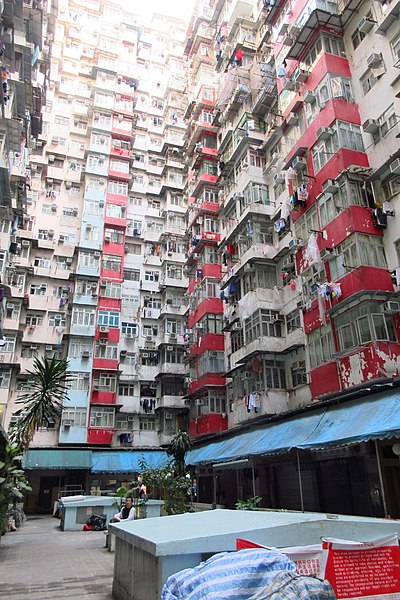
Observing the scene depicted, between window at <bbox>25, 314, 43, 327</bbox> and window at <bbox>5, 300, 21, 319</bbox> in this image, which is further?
window at <bbox>25, 314, 43, 327</bbox>

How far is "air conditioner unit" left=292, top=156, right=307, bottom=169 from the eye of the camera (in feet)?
62.4

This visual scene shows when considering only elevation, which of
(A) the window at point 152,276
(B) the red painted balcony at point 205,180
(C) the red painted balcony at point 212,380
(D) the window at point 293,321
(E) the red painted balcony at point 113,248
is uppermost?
(B) the red painted balcony at point 205,180

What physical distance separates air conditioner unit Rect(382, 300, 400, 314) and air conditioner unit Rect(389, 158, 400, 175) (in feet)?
13.8

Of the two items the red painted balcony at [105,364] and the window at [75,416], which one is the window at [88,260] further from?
the window at [75,416]

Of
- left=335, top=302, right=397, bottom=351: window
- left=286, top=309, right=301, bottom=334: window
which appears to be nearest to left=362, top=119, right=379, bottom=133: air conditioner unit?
left=335, top=302, right=397, bottom=351: window

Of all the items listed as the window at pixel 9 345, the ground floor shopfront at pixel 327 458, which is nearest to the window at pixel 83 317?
the window at pixel 9 345

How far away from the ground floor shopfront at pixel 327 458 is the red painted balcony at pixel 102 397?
32.0 feet

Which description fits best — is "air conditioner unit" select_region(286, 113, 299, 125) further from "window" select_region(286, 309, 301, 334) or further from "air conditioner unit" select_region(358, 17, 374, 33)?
"window" select_region(286, 309, 301, 334)

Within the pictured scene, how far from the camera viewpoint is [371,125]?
16.1 metres

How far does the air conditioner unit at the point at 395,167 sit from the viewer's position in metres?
14.5

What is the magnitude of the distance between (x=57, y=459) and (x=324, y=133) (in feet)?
79.7

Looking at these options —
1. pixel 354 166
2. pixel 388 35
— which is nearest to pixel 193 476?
pixel 354 166

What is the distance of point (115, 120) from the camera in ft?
129

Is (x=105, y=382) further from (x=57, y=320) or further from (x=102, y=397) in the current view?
(x=57, y=320)
